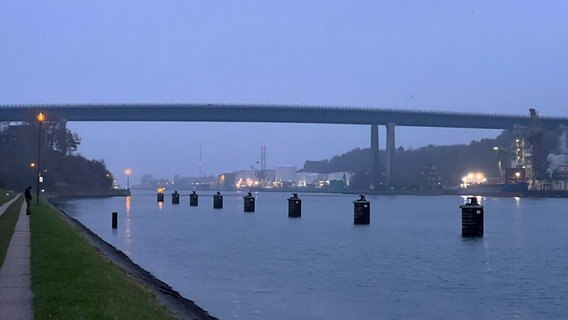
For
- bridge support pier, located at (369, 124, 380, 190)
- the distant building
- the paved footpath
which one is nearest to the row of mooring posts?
the paved footpath

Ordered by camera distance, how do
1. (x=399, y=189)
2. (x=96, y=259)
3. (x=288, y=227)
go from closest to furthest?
(x=96, y=259)
(x=288, y=227)
(x=399, y=189)

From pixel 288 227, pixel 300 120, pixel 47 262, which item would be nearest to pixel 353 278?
pixel 47 262

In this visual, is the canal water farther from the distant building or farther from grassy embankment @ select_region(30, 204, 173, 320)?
the distant building

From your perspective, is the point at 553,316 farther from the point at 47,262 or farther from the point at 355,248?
the point at 355,248

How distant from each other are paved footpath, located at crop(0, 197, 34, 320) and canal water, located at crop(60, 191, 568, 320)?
4186 millimetres

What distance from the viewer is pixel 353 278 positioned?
24.2 m

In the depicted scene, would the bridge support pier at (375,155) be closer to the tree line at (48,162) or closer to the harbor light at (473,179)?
the harbor light at (473,179)

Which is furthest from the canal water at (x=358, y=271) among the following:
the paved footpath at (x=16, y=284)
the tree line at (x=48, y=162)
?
the tree line at (x=48, y=162)

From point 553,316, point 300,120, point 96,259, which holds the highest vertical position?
point 300,120

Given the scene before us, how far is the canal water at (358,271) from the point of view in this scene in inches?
743

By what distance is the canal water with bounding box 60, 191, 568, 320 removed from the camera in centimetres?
1888

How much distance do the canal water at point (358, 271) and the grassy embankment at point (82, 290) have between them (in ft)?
9.79

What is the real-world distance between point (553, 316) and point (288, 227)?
33078 millimetres

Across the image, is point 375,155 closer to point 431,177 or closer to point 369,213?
point 431,177
